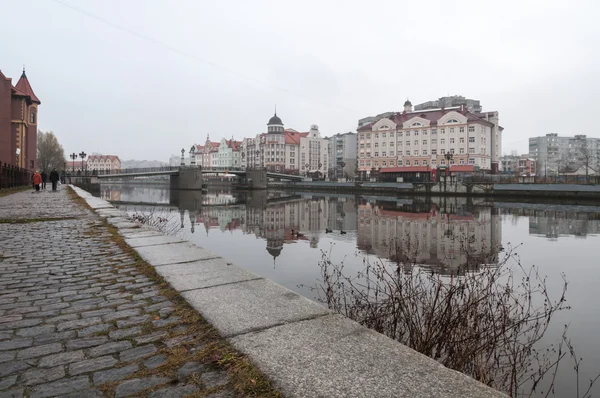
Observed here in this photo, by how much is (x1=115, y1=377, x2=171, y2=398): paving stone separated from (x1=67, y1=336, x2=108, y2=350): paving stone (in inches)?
30.0

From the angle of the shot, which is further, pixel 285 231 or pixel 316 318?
pixel 285 231

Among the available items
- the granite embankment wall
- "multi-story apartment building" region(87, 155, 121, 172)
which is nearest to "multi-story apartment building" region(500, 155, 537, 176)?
the granite embankment wall

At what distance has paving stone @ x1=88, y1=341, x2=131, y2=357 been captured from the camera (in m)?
2.80

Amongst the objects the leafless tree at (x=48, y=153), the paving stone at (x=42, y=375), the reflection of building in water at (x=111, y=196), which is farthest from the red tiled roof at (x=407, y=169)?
the paving stone at (x=42, y=375)

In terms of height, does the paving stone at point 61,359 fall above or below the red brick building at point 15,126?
below

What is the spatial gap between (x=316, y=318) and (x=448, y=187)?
58037mm

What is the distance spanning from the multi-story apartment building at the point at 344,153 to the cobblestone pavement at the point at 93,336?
11369 centimetres

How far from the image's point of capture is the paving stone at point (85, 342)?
9.53 ft

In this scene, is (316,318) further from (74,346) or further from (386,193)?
(386,193)

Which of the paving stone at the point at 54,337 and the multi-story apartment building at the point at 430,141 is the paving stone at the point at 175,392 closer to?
the paving stone at the point at 54,337

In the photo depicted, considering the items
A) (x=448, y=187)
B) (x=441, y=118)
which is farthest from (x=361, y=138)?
(x=448, y=187)

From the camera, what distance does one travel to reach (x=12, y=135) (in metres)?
46.8

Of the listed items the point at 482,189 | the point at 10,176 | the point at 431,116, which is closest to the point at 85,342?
the point at 10,176

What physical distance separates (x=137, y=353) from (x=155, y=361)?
0.71 feet
